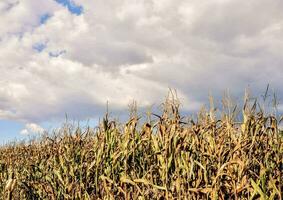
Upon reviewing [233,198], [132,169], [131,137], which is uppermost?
[131,137]

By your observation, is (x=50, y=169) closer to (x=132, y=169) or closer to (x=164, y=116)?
(x=132, y=169)

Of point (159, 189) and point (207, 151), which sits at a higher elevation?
point (207, 151)

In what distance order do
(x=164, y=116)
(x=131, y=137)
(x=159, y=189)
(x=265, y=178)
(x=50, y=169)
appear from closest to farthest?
1. (x=265, y=178)
2. (x=159, y=189)
3. (x=164, y=116)
4. (x=131, y=137)
5. (x=50, y=169)

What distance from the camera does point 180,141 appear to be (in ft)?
18.1

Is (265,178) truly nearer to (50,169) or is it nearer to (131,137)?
(131,137)

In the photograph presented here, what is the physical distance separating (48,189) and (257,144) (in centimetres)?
352

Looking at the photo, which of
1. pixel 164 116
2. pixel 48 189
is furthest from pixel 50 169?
pixel 164 116

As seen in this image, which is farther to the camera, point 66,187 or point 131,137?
point 66,187

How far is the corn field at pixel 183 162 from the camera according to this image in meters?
5.05

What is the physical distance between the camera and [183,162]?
213 inches

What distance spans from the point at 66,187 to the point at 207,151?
240cm

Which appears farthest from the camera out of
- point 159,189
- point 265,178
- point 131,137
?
point 131,137

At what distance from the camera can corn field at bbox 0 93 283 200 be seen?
199 inches

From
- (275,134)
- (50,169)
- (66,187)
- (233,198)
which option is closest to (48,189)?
(66,187)
